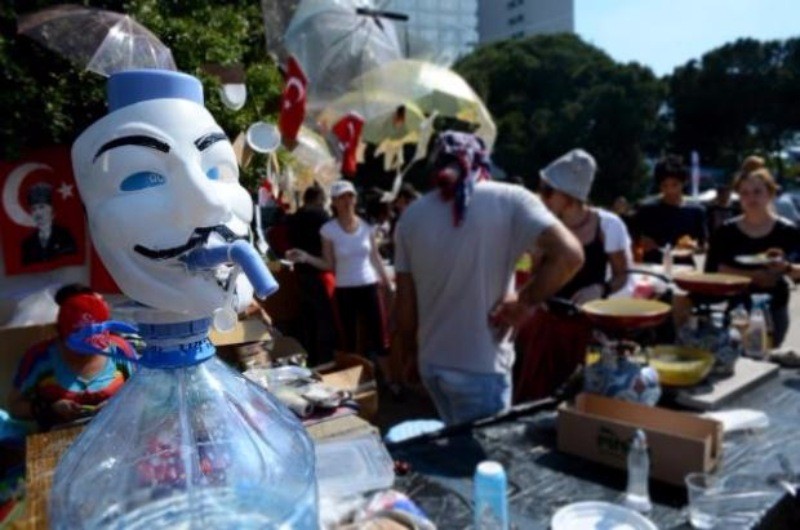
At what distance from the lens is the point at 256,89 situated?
103 inches

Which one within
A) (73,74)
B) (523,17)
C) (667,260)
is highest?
(523,17)

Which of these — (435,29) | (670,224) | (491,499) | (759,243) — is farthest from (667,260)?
(435,29)

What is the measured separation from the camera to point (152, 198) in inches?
27.4

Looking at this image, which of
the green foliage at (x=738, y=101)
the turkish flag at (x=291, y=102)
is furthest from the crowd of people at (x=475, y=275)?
the green foliage at (x=738, y=101)

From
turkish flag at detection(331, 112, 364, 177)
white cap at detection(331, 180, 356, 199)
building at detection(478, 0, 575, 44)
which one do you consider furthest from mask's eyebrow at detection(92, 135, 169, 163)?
building at detection(478, 0, 575, 44)

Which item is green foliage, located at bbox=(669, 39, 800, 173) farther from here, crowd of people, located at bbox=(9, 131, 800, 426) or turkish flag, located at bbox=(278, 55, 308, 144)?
turkish flag, located at bbox=(278, 55, 308, 144)

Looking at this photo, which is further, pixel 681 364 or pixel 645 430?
pixel 681 364

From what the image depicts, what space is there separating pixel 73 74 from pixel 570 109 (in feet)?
84.2

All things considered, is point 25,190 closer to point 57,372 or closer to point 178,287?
point 57,372

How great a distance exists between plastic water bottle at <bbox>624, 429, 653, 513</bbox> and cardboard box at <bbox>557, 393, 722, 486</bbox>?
0.31 feet

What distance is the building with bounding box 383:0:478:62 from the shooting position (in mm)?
6551

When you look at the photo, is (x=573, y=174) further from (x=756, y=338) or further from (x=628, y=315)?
(x=628, y=315)

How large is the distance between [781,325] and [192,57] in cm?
306

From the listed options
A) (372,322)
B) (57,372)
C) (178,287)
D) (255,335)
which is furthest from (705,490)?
(372,322)
